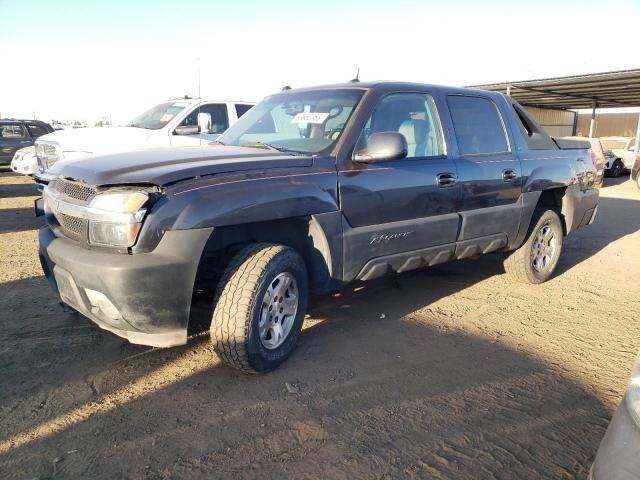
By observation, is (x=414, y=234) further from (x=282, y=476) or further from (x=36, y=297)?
(x=36, y=297)

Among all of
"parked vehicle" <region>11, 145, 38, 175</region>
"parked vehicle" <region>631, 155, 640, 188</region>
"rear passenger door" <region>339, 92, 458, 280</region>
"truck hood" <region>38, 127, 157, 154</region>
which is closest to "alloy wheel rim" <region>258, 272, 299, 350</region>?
"rear passenger door" <region>339, 92, 458, 280</region>

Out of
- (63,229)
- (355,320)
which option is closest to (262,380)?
(355,320)

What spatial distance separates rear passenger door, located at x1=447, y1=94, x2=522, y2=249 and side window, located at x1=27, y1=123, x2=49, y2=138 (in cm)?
1548

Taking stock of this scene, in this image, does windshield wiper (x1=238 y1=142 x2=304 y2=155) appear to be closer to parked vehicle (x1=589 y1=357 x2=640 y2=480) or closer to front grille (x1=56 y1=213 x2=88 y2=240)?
front grille (x1=56 y1=213 x2=88 y2=240)

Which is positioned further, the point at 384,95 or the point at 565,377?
the point at 384,95

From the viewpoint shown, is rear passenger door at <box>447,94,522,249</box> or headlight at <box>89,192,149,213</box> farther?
rear passenger door at <box>447,94,522,249</box>

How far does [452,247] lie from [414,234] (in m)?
0.57

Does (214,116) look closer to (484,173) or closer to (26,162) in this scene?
(484,173)

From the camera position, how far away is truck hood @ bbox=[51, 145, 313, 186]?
2760 mm

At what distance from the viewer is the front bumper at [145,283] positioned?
2613mm

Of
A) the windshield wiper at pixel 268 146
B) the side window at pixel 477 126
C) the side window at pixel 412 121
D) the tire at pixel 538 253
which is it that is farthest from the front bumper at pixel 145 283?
the tire at pixel 538 253

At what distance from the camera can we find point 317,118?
12.3ft

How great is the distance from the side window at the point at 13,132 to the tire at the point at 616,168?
20.1 m

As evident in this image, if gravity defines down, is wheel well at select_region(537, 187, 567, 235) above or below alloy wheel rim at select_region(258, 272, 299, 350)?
above
